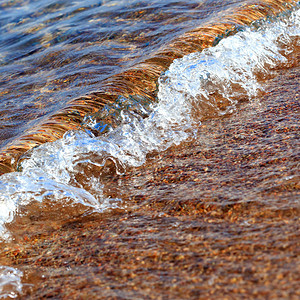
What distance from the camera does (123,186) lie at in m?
2.75

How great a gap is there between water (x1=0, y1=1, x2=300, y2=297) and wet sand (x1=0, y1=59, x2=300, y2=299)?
0.07 m

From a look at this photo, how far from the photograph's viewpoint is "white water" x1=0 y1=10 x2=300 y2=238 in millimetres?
2734

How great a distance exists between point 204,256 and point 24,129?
9.02 feet

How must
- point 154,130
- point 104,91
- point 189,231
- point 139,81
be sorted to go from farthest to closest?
1. point 139,81
2. point 104,91
3. point 154,130
4. point 189,231

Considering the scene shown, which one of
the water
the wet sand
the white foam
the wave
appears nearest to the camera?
the wet sand

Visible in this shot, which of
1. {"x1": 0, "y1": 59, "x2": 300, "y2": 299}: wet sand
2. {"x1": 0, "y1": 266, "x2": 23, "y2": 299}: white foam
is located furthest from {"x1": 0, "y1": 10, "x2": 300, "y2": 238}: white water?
{"x1": 0, "y1": 266, "x2": 23, "y2": 299}: white foam

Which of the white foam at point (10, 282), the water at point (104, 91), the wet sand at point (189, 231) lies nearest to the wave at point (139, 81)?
the water at point (104, 91)

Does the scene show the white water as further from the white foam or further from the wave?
the white foam

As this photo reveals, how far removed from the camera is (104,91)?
4125 mm

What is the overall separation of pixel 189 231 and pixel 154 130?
1683mm

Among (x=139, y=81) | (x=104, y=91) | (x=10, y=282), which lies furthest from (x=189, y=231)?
(x=139, y=81)

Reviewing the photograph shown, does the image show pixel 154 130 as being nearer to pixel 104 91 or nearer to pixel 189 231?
pixel 104 91

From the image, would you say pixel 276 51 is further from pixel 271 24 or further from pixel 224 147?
pixel 224 147

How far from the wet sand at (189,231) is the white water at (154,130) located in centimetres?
16
